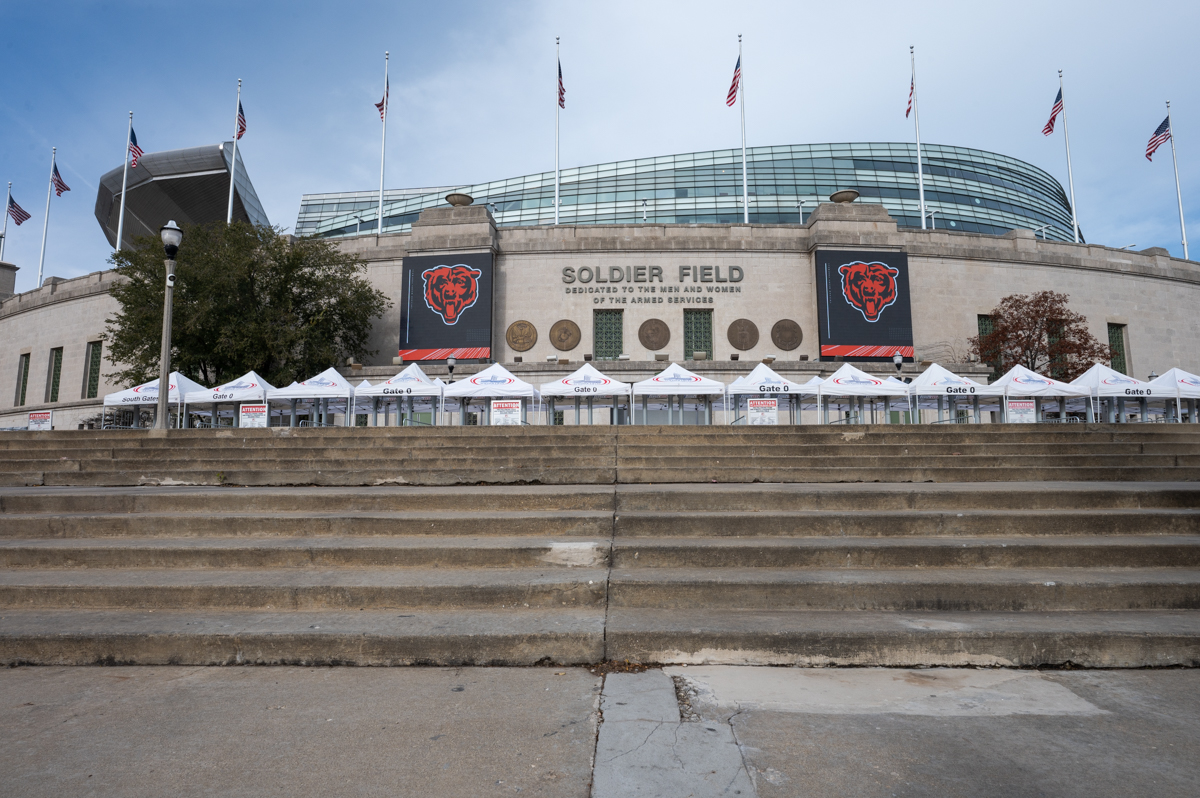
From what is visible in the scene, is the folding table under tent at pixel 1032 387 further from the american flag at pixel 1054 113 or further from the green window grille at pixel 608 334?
the american flag at pixel 1054 113

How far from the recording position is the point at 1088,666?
4273 mm

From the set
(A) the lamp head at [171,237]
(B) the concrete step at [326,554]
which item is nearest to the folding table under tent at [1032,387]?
(B) the concrete step at [326,554]

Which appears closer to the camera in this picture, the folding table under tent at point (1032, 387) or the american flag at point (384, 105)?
the folding table under tent at point (1032, 387)

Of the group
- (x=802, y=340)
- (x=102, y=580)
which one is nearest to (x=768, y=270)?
(x=802, y=340)

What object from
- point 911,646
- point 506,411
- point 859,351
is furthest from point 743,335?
point 911,646

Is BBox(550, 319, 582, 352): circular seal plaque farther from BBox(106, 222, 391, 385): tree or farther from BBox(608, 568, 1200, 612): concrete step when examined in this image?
BBox(608, 568, 1200, 612): concrete step

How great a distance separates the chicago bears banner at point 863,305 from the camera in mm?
27188

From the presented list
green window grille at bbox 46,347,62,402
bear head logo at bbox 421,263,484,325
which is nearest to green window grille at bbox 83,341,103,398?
green window grille at bbox 46,347,62,402

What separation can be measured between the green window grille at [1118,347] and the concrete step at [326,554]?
35.0 meters

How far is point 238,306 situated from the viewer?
25.3 m

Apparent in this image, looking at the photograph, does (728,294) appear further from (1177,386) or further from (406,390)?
(406,390)

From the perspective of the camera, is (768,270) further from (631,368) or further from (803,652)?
(803,652)

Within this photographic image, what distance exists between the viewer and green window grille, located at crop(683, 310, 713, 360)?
28.7 meters

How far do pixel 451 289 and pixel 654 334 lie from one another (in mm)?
9121
